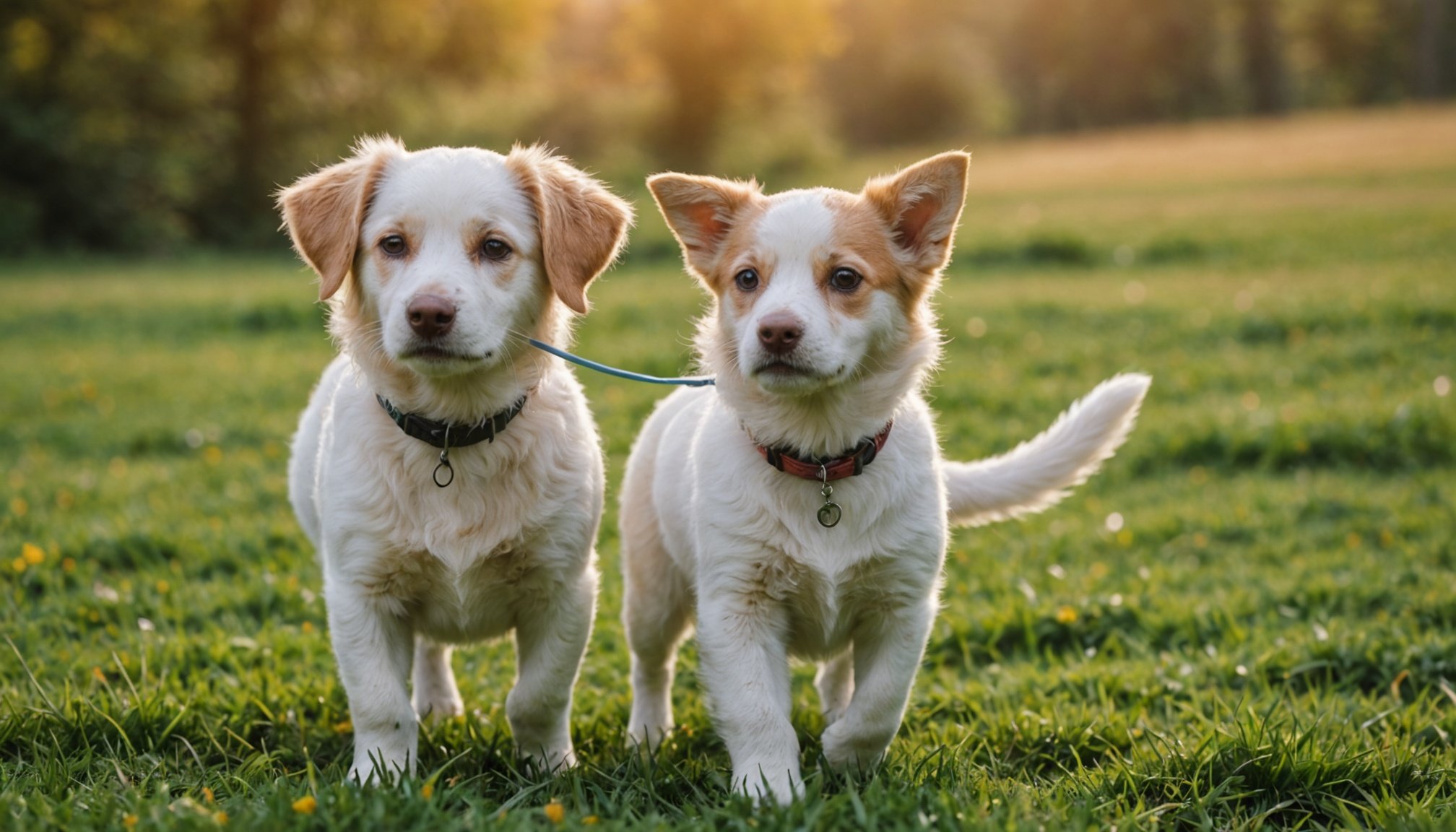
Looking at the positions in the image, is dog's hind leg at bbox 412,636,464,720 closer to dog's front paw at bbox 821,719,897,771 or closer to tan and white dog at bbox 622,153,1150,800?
tan and white dog at bbox 622,153,1150,800

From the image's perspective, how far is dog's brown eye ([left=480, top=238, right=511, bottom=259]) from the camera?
3.63 metres

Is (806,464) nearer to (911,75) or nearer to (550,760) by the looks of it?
(550,760)

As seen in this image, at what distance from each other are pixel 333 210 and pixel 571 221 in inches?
29.2

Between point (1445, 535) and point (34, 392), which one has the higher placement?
point (1445, 535)

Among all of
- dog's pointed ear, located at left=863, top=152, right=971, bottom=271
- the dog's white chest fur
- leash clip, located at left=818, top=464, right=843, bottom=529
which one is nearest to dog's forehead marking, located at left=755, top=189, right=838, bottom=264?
dog's pointed ear, located at left=863, top=152, right=971, bottom=271

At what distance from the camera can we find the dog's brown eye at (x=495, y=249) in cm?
363

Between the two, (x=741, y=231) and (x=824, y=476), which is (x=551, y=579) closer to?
(x=824, y=476)

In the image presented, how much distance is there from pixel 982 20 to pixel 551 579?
73338 mm

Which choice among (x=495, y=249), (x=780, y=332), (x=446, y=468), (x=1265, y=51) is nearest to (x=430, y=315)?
(x=495, y=249)

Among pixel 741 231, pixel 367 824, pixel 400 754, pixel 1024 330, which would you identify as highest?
pixel 741 231

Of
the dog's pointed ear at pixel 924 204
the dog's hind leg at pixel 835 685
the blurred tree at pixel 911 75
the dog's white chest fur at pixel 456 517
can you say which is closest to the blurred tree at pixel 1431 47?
the blurred tree at pixel 911 75

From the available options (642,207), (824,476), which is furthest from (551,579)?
(642,207)

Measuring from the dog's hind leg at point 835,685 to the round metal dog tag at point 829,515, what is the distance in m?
0.82

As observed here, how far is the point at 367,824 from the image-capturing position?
9.17ft
